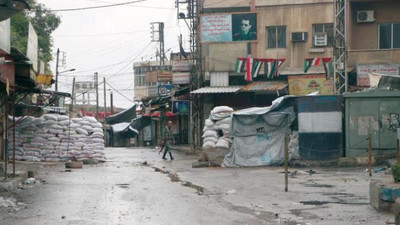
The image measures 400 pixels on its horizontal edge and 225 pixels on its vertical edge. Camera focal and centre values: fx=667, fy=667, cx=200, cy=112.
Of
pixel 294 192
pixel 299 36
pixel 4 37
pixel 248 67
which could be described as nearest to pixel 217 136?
pixel 294 192

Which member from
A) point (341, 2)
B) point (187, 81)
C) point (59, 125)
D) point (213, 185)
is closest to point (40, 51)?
point (187, 81)

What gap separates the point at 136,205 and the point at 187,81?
26.3 meters

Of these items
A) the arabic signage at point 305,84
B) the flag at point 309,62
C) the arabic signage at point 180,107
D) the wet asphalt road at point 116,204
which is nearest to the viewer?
the wet asphalt road at point 116,204

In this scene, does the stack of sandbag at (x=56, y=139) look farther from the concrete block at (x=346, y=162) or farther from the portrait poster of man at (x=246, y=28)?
the portrait poster of man at (x=246, y=28)

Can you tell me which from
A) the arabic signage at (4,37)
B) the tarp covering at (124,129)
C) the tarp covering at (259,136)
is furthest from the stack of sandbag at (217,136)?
the tarp covering at (124,129)

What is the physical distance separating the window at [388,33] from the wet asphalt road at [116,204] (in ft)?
63.1

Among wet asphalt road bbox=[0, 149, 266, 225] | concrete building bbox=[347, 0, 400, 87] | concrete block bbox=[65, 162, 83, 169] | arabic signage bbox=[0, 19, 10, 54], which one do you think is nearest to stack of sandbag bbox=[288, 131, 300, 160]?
wet asphalt road bbox=[0, 149, 266, 225]

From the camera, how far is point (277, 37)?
35000 mm

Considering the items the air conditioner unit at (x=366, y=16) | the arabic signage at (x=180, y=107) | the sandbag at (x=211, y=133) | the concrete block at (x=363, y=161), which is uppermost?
the air conditioner unit at (x=366, y=16)

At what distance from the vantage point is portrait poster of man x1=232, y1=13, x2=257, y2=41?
34.8 m

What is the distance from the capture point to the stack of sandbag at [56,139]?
1016 inches

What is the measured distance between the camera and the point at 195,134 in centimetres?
3719

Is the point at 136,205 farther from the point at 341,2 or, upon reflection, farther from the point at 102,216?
the point at 341,2

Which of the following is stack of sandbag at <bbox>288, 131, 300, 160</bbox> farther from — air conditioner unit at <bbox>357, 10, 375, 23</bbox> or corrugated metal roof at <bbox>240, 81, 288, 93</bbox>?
air conditioner unit at <bbox>357, 10, 375, 23</bbox>
